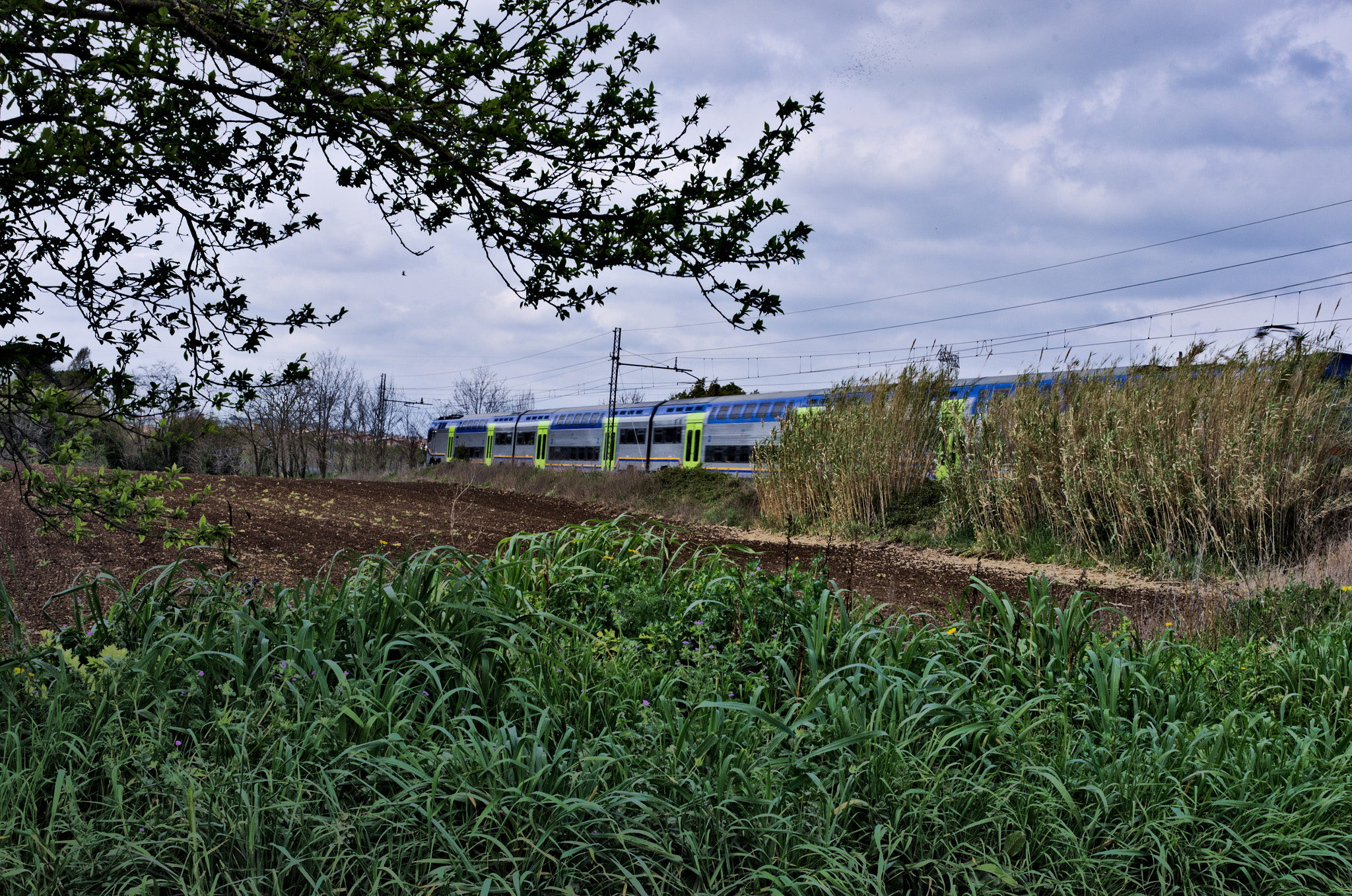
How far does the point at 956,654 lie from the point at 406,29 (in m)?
3.24

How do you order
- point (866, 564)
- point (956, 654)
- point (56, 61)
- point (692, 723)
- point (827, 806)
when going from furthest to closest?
point (866, 564) → point (956, 654) → point (56, 61) → point (692, 723) → point (827, 806)

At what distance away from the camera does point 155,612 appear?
3285 millimetres

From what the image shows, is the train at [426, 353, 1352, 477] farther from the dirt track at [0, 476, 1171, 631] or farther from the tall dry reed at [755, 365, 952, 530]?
the dirt track at [0, 476, 1171, 631]

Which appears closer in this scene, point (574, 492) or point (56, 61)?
point (56, 61)

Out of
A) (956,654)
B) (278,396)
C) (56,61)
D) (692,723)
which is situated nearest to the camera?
(692,723)

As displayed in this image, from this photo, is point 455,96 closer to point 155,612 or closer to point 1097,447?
point 155,612

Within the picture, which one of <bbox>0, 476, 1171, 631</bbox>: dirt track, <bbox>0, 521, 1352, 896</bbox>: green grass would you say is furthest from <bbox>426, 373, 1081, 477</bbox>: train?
<bbox>0, 521, 1352, 896</bbox>: green grass

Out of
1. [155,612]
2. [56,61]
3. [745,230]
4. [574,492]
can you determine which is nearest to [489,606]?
[155,612]

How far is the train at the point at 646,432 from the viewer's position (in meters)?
19.8

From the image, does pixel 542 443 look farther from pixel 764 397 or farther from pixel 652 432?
pixel 764 397

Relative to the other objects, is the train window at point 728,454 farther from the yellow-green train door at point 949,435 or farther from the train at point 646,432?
the yellow-green train door at point 949,435

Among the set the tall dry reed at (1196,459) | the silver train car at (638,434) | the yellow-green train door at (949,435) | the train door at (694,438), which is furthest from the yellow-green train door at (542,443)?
the tall dry reed at (1196,459)

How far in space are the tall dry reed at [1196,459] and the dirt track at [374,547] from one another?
0.82 m

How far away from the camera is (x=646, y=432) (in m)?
24.1
